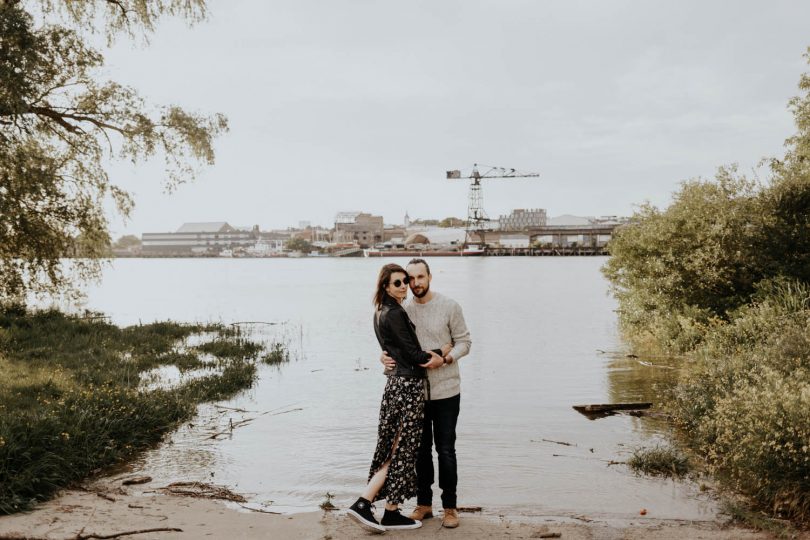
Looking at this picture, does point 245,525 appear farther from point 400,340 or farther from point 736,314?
point 736,314

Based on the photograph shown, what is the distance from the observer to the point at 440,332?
566 centimetres

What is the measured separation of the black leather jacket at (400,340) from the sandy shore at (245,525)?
150 cm

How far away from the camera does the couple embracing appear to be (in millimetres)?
5535

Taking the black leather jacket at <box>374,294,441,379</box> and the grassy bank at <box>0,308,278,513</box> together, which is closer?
the black leather jacket at <box>374,294,441,379</box>

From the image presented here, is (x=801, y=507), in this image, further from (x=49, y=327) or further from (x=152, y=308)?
(x=152, y=308)

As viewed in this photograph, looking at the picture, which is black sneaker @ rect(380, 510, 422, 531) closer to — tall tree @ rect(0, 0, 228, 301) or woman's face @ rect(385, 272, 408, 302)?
woman's face @ rect(385, 272, 408, 302)

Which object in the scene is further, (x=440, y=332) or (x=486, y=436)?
(x=486, y=436)

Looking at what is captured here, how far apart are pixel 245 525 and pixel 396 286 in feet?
8.97

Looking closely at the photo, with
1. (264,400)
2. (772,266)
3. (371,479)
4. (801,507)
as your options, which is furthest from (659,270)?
(371,479)

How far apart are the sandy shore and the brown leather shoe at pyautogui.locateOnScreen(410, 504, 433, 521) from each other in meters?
0.09

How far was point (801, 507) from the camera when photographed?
19.2ft

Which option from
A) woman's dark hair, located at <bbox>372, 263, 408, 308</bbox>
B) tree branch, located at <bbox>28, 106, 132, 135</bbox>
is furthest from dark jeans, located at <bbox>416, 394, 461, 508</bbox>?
tree branch, located at <bbox>28, 106, 132, 135</bbox>

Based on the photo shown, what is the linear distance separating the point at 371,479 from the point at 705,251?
1319 cm

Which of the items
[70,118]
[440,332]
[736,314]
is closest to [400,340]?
[440,332]
